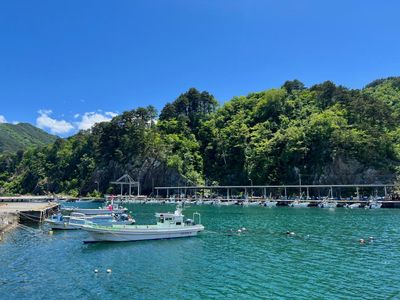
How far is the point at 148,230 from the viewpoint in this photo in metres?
47.4

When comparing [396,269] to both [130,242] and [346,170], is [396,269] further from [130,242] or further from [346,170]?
[346,170]

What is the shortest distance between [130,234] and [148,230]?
2.43 metres

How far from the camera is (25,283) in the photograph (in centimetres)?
2722

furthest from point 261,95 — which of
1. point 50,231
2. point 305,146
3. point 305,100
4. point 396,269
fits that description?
point 396,269

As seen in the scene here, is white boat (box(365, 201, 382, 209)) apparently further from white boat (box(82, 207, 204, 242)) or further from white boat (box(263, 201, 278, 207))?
white boat (box(82, 207, 204, 242))

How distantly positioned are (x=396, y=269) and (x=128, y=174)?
464 ft

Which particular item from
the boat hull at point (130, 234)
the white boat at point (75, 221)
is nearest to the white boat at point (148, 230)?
the boat hull at point (130, 234)

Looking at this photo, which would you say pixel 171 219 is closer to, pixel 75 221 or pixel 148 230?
pixel 148 230

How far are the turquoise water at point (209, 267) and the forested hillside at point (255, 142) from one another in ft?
238

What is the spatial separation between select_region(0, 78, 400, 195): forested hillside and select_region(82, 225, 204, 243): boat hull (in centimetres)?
8664

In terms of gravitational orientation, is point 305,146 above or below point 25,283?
above

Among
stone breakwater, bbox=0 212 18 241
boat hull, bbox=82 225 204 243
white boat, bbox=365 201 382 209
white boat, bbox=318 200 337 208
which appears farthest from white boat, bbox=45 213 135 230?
white boat, bbox=365 201 382 209

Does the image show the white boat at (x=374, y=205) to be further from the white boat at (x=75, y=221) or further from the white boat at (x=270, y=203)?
the white boat at (x=75, y=221)

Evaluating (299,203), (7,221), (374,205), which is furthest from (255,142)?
(7,221)
